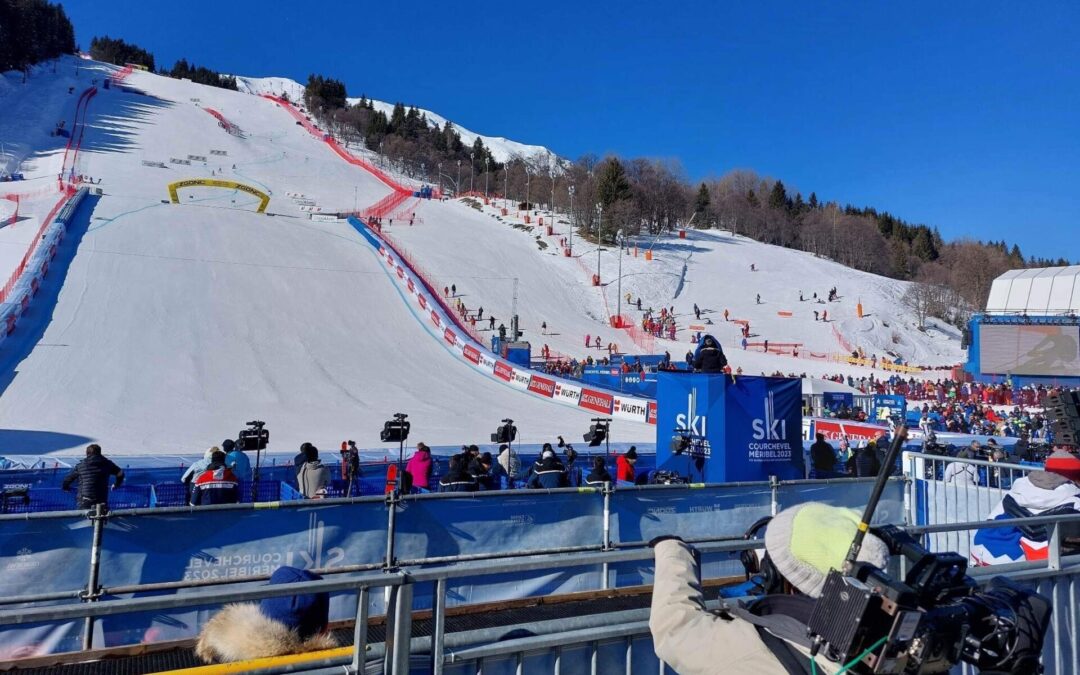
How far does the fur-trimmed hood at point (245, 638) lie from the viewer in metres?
2.30

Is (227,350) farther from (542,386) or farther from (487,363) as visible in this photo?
(542,386)

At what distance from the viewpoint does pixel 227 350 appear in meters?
22.9

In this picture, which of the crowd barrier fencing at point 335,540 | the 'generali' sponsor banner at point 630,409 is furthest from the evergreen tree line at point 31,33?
the crowd barrier fencing at point 335,540

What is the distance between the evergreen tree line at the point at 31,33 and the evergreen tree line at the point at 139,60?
1100 centimetres

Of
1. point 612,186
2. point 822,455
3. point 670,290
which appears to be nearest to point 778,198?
point 612,186

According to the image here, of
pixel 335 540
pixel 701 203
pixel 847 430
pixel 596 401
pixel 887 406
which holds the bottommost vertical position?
pixel 335 540

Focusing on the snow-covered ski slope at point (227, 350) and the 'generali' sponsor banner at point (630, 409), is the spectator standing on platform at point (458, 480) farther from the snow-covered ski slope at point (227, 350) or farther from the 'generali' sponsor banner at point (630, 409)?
the 'generali' sponsor banner at point (630, 409)

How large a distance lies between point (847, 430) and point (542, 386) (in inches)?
396

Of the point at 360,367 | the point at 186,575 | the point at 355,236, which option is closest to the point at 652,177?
the point at 355,236

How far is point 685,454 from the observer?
10250 millimetres

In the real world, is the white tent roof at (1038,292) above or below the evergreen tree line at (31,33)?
below

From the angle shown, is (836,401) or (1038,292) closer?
(836,401)

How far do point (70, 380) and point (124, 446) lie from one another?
527 cm

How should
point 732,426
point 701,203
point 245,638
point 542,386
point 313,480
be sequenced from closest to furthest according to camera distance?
point 245,638, point 313,480, point 732,426, point 542,386, point 701,203
